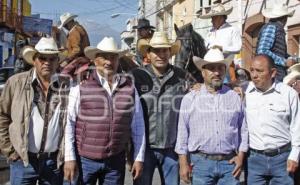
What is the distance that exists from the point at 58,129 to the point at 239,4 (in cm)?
1491

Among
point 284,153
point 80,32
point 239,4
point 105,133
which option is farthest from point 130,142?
point 239,4

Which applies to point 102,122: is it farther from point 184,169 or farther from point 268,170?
point 268,170

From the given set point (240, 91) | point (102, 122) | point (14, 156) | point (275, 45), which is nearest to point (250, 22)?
point (275, 45)

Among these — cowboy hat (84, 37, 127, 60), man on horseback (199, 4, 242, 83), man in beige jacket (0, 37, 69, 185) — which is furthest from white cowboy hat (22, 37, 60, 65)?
man on horseback (199, 4, 242, 83)

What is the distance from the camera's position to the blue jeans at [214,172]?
5.09 meters

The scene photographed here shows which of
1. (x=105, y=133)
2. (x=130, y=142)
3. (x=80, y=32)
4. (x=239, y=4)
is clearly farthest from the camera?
(x=239, y=4)

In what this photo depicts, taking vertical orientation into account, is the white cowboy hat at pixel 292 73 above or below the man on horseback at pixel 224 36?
below

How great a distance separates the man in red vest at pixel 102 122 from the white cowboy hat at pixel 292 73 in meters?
1.88

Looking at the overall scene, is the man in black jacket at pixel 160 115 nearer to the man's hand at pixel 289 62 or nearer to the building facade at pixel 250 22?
the man's hand at pixel 289 62

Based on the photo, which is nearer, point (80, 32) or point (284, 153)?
point (284, 153)

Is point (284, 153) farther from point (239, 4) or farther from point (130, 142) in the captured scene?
point (239, 4)

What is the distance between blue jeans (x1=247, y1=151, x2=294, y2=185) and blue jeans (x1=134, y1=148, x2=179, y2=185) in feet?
2.61

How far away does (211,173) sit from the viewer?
5086 millimetres

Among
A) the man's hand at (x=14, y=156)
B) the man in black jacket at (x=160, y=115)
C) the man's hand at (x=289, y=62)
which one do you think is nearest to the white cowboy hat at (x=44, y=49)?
the man in black jacket at (x=160, y=115)
